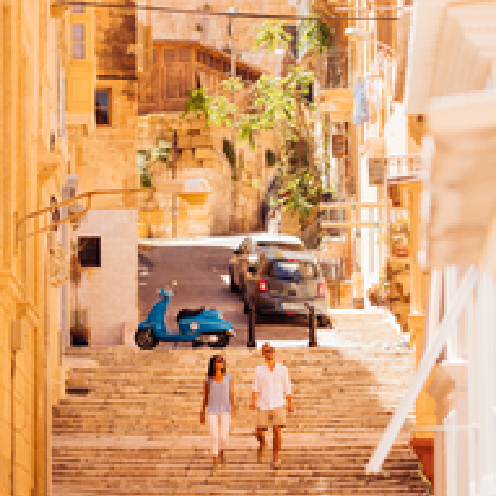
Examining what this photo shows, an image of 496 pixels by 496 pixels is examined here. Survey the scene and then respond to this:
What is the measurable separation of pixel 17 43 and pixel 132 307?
40.5 ft

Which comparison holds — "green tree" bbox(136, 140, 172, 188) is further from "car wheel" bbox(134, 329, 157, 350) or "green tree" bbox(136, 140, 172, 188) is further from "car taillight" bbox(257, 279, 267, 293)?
"car wheel" bbox(134, 329, 157, 350)

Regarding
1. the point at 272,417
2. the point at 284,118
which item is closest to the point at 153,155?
the point at 284,118

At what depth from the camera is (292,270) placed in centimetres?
2253

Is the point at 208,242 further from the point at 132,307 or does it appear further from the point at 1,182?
the point at 1,182

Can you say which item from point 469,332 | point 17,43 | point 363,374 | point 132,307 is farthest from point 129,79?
point 469,332

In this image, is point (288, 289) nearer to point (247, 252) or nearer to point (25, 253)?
point (247, 252)

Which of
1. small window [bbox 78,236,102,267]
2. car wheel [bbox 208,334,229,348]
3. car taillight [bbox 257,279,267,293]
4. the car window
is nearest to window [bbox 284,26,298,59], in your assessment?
the car window

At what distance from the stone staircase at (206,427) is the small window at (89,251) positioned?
3571 mm

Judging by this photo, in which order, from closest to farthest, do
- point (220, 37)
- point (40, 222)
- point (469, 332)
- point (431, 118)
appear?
1. point (431, 118)
2. point (469, 332)
3. point (40, 222)
4. point (220, 37)

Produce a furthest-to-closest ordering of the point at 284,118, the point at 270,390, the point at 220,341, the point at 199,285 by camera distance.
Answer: the point at 284,118 → the point at 199,285 → the point at 220,341 → the point at 270,390

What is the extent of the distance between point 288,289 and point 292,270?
66cm

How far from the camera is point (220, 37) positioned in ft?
156

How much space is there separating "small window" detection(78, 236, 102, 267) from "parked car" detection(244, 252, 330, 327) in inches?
132

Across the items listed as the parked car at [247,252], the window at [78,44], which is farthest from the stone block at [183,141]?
the window at [78,44]
